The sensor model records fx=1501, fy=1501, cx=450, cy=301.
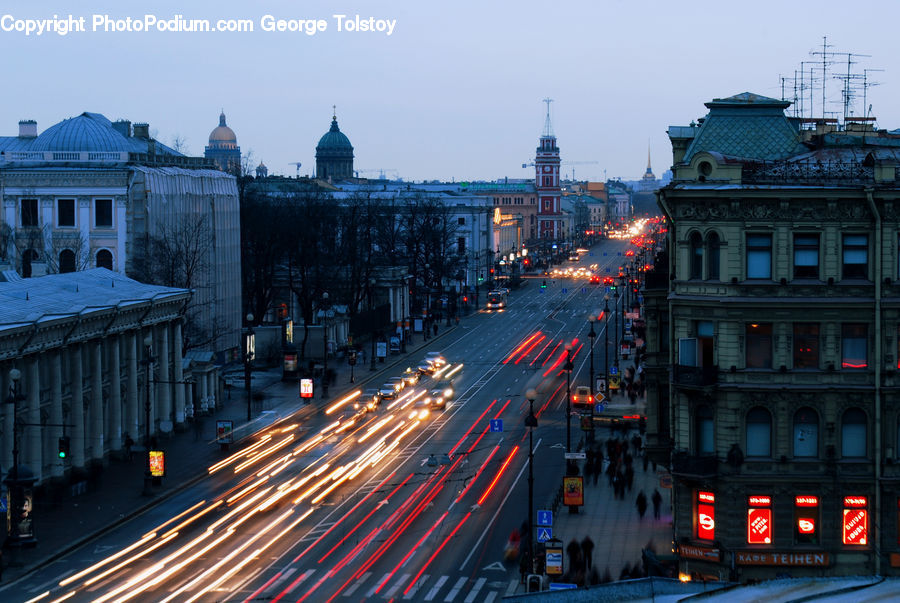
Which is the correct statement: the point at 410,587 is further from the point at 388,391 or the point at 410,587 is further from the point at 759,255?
the point at 388,391

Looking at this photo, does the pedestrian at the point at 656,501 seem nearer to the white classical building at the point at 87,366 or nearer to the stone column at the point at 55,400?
the white classical building at the point at 87,366

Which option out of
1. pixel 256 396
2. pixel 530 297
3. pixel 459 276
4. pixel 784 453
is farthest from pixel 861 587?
pixel 530 297

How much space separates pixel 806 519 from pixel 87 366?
34833 millimetres

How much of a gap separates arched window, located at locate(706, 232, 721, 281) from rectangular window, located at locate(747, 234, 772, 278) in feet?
2.78

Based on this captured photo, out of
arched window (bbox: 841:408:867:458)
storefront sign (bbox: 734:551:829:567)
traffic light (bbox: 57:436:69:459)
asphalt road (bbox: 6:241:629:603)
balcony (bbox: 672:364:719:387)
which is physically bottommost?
asphalt road (bbox: 6:241:629:603)

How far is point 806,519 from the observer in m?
39.0

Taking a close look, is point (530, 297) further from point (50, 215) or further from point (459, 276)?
point (50, 215)

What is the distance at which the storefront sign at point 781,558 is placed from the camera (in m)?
38.4

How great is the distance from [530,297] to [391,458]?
348 ft

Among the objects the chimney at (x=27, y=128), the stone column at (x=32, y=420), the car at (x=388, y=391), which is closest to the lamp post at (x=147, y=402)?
the stone column at (x=32, y=420)

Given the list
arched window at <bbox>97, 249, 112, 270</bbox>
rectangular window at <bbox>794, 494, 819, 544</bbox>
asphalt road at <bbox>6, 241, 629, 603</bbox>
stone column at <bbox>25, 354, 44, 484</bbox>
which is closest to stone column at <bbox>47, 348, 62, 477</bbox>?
stone column at <bbox>25, 354, 44, 484</bbox>

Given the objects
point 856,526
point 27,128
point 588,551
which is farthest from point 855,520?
point 27,128

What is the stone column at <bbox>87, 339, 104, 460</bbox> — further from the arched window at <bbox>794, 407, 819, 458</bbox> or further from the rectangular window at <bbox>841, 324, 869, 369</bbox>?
the rectangular window at <bbox>841, 324, 869, 369</bbox>

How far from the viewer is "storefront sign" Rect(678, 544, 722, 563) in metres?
38.7
